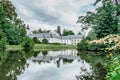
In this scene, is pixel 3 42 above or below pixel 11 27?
below

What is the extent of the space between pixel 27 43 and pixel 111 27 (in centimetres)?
3672

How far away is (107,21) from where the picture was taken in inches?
678

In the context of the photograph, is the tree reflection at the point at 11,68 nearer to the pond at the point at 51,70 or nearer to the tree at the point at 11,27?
the pond at the point at 51,70

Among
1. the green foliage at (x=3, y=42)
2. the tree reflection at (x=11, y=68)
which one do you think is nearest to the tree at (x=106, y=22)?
the tree reflection at (x=11, y=68)

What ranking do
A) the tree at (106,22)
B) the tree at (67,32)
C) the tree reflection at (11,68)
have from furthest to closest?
the tree at (67,32) < the tree at (106,22) < the tree reflection at (11,68)

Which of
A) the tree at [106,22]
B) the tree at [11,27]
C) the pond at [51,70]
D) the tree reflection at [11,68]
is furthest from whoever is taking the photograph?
the tree at [11,27]

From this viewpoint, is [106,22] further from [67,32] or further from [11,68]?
[67,32]

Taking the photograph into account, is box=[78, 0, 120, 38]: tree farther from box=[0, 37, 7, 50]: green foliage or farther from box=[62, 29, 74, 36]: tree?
box=[62, 29, 74, 36]: tree

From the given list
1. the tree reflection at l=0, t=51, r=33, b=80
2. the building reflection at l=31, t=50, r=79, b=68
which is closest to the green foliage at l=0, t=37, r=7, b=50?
the building reflection at l=31, t=50, r=79, b=68

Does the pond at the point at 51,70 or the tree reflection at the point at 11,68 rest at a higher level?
the tree reflection at the point at 11,68

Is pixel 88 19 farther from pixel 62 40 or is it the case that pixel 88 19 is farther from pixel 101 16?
pixel 62 40

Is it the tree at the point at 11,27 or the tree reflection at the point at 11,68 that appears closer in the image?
the tree reflection at the point at 11,68

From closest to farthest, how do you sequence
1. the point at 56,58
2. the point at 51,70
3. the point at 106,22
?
1. the point at 51,70
2. the point at 106,22
3. the point at 56,58

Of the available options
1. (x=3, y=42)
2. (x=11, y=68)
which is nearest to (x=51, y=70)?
(x=11, y=68)
